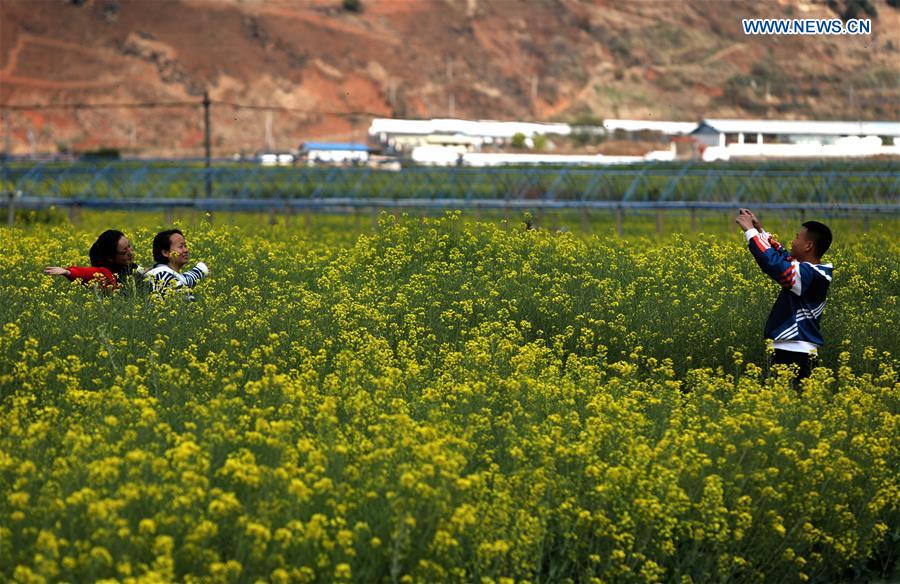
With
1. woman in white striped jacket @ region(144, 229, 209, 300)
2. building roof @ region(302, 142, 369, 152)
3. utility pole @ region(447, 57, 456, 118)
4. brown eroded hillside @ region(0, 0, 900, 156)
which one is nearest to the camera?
woman in white striped jacket @ region(144, 229, 209, 300)

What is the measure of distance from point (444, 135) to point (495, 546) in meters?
84.5

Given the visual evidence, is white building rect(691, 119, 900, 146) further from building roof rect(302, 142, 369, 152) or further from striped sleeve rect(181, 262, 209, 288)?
striped sleeve rect(181, 262, 209, 288)

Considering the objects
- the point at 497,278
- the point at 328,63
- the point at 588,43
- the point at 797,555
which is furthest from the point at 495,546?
the point at 588,43

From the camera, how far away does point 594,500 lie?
273 inches

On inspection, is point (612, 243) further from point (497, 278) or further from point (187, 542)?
point (187, 542)

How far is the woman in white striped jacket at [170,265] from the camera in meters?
10.5

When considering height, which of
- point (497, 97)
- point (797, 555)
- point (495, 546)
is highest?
point (497, 97)

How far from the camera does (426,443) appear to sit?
22.2ft

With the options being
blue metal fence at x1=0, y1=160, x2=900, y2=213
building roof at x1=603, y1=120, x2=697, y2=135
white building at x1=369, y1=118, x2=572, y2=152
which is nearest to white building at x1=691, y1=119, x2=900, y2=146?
building roof at x1=603, y1=120, x2=697, y2=135

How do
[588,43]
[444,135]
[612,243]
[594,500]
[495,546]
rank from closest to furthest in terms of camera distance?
[495,546]
[594,500]
[612,243]
[444,135]
[588,43]

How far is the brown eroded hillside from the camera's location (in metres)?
94.4

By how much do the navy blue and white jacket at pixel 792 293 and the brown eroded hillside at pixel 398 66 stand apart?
79.6 m

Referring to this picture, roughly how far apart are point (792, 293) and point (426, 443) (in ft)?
12.3

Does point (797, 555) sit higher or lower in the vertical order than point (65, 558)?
lower
